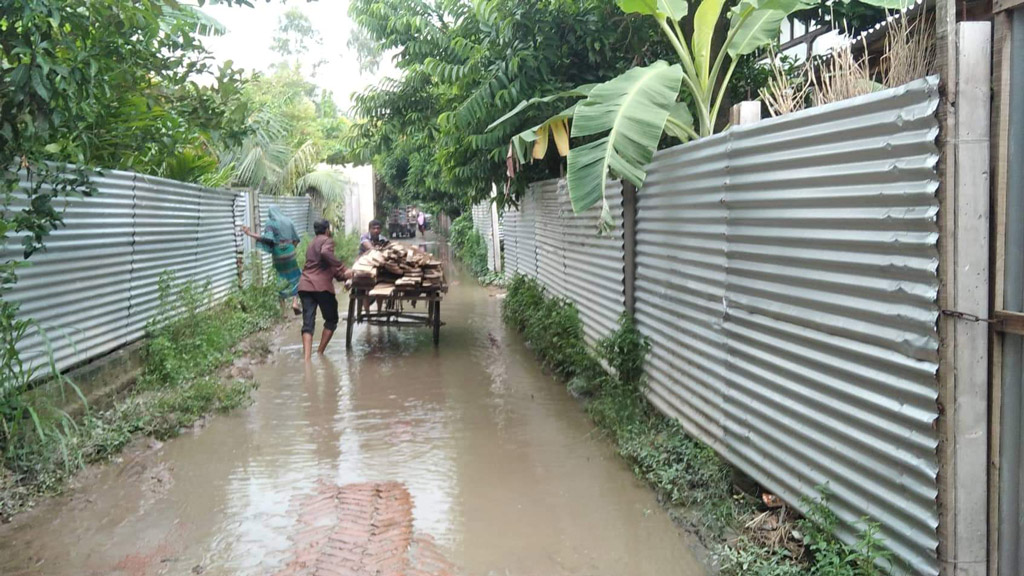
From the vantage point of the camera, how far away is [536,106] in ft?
30.2

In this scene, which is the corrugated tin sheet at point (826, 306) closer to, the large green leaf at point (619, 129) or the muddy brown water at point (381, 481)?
the large green leaf at point (619, 129)

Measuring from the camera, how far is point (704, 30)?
5.80 meters

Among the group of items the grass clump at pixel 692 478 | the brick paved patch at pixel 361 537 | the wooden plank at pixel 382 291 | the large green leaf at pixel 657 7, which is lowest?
the brick paved patch at pixel 361 537

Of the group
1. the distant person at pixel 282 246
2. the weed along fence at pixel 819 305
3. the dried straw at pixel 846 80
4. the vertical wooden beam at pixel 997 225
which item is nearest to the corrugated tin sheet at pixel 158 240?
the distant person at pixel 282 246

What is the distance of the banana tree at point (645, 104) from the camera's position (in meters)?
4.78

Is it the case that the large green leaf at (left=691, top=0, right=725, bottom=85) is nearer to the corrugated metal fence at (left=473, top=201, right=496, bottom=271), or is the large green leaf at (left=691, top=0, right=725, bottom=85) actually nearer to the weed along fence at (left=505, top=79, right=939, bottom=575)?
the weed along fence at (left=505, top=79, right=939, bottom=575)

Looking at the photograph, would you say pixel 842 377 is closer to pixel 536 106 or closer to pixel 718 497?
pixel 718 497

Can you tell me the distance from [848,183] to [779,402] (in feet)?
4.17

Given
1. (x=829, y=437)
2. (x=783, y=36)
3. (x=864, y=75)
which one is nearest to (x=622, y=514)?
(x=829, y=437)

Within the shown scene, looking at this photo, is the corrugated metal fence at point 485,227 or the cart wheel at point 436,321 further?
the corrugated metal fence at point 485,227

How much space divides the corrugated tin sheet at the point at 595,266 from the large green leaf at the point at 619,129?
164cm

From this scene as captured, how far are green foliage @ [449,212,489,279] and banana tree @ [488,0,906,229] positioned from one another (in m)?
14.1

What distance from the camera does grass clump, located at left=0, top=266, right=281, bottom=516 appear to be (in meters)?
5.05

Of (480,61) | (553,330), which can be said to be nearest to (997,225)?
(553,330)
